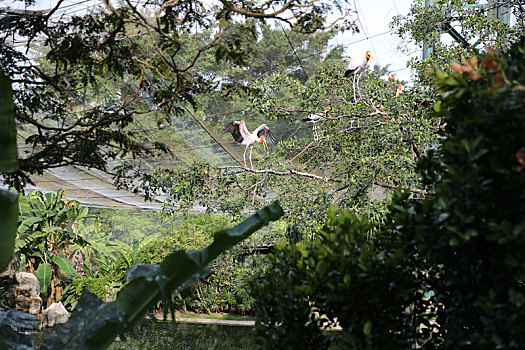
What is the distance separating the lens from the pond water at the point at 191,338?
17.2 feet

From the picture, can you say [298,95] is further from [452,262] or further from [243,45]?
[452,262]

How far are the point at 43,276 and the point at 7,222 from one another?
21.1 ft

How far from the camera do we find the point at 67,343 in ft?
4.95

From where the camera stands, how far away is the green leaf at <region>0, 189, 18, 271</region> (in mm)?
1400

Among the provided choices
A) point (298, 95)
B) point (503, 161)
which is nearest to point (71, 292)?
point (298, 95)

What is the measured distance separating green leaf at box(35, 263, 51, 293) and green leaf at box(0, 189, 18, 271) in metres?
6.29

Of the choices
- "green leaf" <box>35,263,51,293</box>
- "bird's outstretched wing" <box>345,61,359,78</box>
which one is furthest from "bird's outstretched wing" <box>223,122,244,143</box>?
"green leaf" <box>35,263,51,293</box>

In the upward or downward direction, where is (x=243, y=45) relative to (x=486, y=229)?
upward

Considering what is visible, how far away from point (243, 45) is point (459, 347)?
226 centimetres

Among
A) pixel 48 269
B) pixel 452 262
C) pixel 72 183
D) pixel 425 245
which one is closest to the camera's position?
pixel 425 245

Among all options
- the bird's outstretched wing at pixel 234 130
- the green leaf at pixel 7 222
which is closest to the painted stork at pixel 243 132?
the bird's outstretched wing at pixel 234 130

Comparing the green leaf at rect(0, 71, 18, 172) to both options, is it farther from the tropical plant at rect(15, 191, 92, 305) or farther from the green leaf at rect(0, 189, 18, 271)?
the tropical plant at rect(15, 191, 92, 305)

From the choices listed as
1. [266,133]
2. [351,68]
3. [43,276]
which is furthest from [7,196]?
[43,276]

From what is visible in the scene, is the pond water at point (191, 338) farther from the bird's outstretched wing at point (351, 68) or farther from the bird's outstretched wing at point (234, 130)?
the bird's outstretched wing at point (351, 68)
